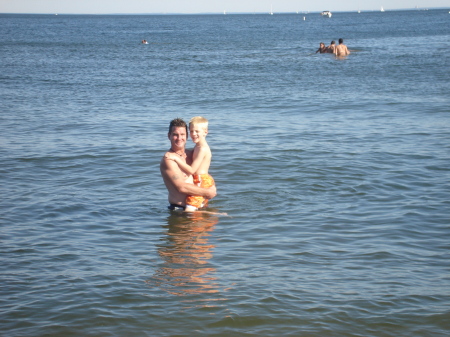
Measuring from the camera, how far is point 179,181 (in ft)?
25.0

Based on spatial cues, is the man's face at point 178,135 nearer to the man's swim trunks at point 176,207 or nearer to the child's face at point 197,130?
the child's face at point 197,130

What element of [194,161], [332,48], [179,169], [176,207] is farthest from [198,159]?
[332,48]

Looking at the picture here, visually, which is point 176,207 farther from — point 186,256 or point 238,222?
point 186,256

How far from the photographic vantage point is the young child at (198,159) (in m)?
7.38

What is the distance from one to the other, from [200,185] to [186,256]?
4.44 ft

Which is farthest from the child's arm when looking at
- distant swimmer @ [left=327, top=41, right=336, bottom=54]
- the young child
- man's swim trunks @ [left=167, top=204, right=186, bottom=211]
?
distant swimmer @ [left=327, top=41, right=336, bottom=54]

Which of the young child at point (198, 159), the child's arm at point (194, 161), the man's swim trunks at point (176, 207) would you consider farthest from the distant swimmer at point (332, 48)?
the child's arm at point (194, 161)

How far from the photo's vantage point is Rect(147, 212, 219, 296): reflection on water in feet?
19.3

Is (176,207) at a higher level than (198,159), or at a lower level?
lower

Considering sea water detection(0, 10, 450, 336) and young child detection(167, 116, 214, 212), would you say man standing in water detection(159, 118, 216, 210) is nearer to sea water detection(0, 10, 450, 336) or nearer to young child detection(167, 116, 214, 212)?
young child detection(167, 116, 214, 212)

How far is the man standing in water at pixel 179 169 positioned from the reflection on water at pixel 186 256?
1.23 ft

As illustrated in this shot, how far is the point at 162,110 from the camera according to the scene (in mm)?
17469

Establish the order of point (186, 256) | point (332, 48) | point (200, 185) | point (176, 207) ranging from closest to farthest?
point (186, 256), point (200, 185), point (176, 207), point (332, 48)

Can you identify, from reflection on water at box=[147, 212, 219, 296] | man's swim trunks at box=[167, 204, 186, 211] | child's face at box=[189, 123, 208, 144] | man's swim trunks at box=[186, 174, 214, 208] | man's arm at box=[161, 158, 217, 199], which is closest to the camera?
reflection on water at box=[147, 212, 219, 296]
